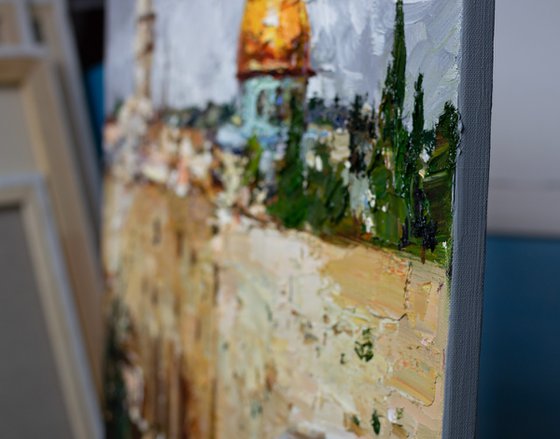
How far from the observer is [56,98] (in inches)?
79.0

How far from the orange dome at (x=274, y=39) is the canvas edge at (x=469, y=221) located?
0.33 metres

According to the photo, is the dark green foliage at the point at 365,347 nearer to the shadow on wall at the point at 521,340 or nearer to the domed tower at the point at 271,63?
the domed tower at the point at 271,63

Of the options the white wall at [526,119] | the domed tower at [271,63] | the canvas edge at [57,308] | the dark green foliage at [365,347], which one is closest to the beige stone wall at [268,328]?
the dark green foliage at [365,347]

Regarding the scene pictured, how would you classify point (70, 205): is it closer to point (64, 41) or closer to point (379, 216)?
point (64, 41)

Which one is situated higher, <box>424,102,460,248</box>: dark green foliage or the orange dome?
the orange dome

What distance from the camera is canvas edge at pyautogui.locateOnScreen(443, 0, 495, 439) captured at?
69 centimetres

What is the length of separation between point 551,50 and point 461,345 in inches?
A: 29.2

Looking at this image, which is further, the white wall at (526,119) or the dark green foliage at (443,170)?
the white wall at (526,119)

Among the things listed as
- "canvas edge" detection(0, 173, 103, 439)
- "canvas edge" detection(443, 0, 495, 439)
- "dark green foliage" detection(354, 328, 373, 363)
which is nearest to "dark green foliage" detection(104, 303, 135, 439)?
"canvas edge" detection(0, 173, 103, 439)

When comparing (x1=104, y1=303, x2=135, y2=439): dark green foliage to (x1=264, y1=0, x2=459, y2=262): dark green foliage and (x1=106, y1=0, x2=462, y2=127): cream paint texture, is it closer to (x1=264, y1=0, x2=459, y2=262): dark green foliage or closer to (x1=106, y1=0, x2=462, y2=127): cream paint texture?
(x1=106, y1=0, x2=462, y2=127): cream paint texture

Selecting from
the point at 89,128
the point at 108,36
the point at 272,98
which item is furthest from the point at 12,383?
the point at 272,98

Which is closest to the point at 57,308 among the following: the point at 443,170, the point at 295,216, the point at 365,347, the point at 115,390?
the point at 115,390

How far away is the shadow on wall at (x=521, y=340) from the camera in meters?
1.38

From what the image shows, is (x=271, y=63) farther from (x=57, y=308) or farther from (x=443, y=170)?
(x=57, y=308)
